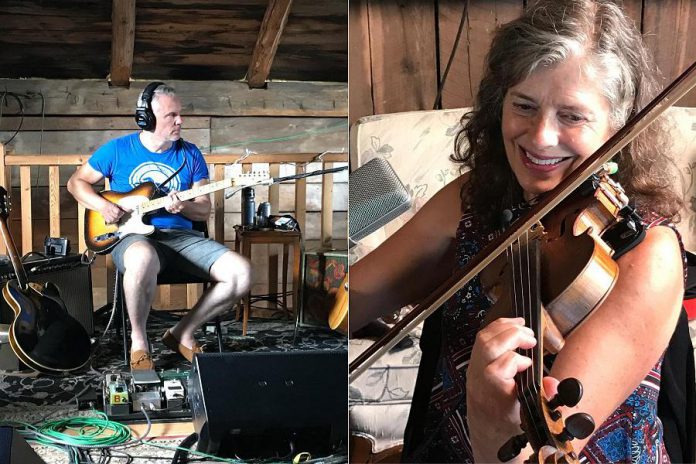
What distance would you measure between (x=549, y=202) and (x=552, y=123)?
0.12 m

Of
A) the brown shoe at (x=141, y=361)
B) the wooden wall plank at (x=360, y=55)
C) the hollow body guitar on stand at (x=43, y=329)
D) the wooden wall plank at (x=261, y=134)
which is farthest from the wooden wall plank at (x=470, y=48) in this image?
the hollow body guitar on stand at (x=43, y=329)

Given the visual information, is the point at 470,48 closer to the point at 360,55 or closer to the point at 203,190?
the point at 360,55

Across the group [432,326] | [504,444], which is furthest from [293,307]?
[504,444]

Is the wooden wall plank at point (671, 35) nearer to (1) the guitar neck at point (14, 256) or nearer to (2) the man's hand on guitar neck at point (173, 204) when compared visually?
(2) the man's hand on guitar neck at point (173, 204)

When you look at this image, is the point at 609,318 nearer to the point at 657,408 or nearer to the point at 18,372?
the point at 657,408

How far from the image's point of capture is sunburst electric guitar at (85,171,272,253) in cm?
149

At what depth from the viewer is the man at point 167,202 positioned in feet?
4.89

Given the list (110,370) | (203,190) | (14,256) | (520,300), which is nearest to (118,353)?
(110,370)

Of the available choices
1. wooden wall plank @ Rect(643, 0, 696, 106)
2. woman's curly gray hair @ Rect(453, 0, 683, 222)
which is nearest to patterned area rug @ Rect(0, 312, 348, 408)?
woman's curly gray hair @ Rect(453, 0, 683, 222)

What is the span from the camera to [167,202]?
150cm

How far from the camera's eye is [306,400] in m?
1.61

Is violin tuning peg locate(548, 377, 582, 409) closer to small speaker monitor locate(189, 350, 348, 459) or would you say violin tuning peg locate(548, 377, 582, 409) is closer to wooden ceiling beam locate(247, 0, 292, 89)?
small speaker monitor locate(189, 350, 348, 459)

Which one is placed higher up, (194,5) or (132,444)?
(194,5)

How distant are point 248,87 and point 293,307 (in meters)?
0.44
